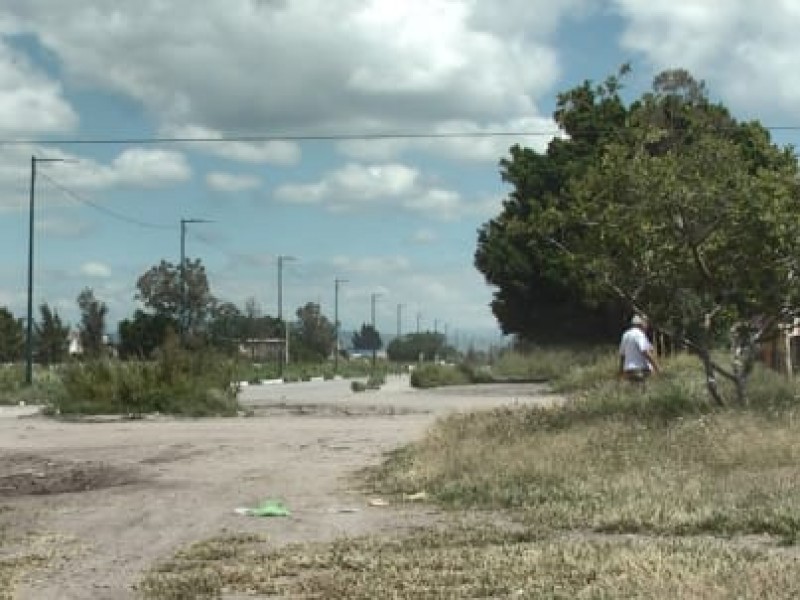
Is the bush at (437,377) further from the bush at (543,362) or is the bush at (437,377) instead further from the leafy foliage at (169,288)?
the leafy foliage at (169,288)

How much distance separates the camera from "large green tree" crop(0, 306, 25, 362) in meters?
89.0

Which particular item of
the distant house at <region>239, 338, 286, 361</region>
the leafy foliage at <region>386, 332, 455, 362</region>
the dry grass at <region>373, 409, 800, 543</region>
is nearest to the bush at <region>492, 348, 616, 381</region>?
the dry grass at <region>373, 409, 800, 543</region>

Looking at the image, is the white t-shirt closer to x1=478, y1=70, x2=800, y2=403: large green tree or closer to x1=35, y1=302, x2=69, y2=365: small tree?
x1=478, y1=70, x2=800, y2=403: large green tree

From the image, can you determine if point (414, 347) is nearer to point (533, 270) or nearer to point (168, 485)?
point (533, 270)

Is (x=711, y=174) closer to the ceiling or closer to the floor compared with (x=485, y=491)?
closer to the ceiling

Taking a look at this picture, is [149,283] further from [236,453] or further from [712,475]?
[712,475]

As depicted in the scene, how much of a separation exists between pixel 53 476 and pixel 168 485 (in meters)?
2.12

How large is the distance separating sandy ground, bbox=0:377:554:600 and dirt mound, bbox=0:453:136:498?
0.02m

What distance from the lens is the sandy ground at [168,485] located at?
9500 millimetres

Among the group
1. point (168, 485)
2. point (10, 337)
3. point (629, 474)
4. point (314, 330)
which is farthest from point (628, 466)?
point (314, 330)

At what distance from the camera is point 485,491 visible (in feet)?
38.7

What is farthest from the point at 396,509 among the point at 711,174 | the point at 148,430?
the point at 148,430

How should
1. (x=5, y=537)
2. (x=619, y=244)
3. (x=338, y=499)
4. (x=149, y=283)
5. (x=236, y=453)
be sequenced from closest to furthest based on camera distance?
(x=5, y=537) < (x=338, y=499) < (x=619, y=244) < (x=236, y=453) < (x=149, y=283)

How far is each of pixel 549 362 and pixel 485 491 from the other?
134 feet
